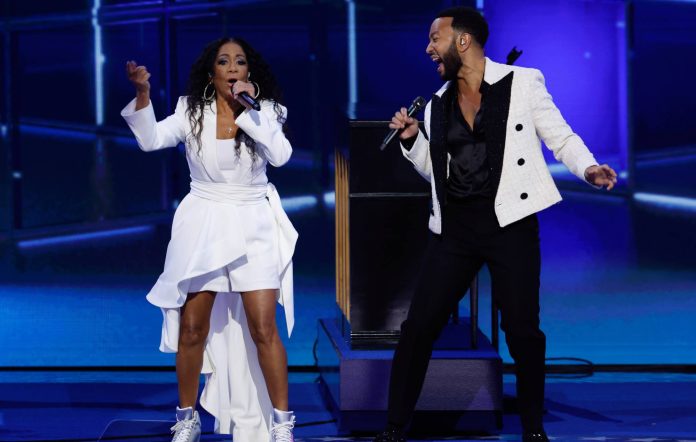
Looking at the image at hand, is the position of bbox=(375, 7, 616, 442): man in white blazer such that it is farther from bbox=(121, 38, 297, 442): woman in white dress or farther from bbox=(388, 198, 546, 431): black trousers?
bbox=(121, 38, 297, 442): woman in white dress

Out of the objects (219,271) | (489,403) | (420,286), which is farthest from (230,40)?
(489,403)

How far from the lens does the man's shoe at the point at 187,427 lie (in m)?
4.51

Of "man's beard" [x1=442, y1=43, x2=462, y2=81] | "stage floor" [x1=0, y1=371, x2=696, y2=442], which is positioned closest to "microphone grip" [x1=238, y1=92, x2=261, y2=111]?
"man's beard" [x1=442, y1=43, x2=462, y2=81]

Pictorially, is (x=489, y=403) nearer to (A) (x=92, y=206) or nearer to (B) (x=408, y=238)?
(B) (x=408, y=238)

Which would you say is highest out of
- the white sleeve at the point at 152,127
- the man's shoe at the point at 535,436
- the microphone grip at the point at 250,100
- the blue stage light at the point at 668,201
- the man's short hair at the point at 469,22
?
the man's short hair at the point at 469,22

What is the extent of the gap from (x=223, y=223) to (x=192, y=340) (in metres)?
0.44

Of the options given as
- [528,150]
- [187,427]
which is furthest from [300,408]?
[528,150]

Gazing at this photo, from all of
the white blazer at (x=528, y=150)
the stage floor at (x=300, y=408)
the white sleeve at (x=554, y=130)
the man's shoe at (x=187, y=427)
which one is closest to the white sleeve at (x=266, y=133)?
the white blazer at (x=528, y=150)

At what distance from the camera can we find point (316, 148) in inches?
244

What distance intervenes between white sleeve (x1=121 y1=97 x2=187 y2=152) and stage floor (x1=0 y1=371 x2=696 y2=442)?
119 cm

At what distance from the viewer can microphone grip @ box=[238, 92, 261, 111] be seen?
404 centimetres

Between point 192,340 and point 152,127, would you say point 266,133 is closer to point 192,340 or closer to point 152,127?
point 152,127

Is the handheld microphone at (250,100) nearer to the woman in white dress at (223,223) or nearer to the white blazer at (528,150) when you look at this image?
the woman in white dress at (223,223)

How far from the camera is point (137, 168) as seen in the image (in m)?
6.23
